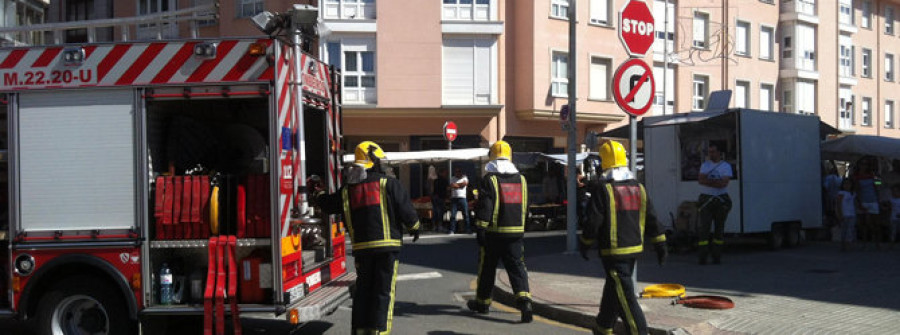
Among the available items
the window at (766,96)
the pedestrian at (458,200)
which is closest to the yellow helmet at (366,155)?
the pedestrian at (458,200)

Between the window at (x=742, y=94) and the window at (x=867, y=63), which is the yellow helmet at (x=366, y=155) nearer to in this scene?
the window at (x=742, y=94)

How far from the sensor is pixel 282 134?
632 centimetres

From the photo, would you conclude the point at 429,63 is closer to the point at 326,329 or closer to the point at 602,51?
the point at 602,51

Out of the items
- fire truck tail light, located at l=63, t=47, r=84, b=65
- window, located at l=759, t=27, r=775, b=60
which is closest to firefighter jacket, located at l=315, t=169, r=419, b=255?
fire truck tail light, located at l=63, t=47, r=84, b=65

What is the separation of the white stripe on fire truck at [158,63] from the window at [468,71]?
20982 millimetres

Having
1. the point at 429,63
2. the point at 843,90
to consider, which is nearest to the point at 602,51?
the point at 429,63

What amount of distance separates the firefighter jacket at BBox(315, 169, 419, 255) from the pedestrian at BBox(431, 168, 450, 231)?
1432cm

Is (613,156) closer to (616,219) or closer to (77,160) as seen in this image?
(616,219)

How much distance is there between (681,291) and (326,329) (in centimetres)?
379

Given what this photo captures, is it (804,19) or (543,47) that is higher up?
(804,19)

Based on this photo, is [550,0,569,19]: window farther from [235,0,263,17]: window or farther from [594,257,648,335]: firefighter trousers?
[594,257,648,335]: firefighter trousers

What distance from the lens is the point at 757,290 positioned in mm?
9406

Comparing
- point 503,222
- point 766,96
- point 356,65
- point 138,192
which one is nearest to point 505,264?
point 503,222

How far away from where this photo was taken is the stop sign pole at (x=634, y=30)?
9102mm
